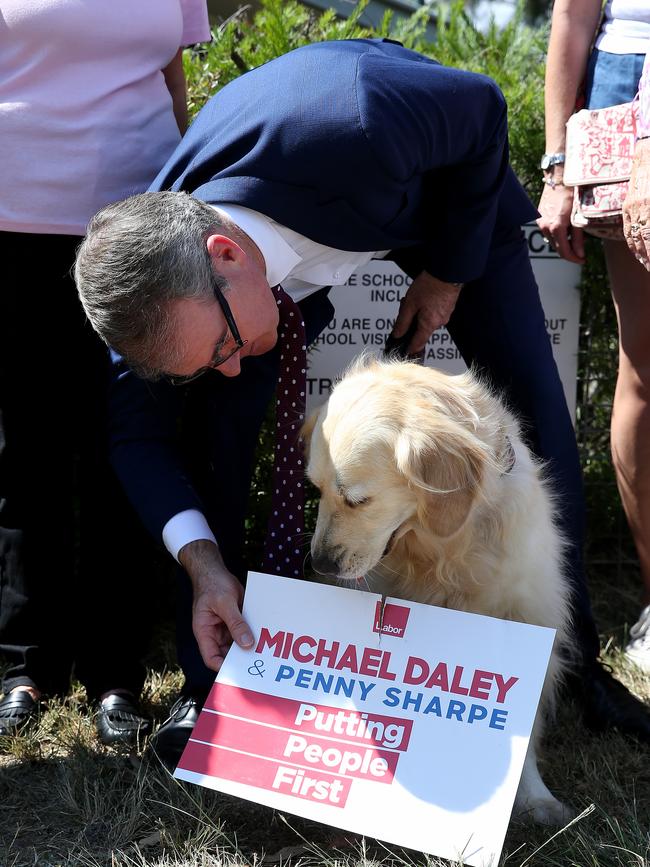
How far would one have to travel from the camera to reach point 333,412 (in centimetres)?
221

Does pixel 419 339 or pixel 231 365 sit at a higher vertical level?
pixel 231 365

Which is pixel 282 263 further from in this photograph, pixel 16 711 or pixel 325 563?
pixel 16 711

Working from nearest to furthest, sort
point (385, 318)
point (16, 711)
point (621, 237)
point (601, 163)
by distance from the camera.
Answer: point (601, 163)
point (621, 237)
point (16, 711)
point (385, 318)

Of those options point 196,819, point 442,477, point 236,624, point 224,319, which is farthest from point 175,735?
point 224,319

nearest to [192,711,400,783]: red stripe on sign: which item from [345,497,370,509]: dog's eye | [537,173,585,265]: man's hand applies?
[345,497,370,509]: dog's eye

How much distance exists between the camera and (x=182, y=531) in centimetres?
220

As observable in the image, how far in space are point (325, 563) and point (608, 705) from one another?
1052 mm

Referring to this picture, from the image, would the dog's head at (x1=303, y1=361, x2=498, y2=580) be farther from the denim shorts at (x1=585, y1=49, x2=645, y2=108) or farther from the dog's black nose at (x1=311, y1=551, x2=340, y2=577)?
the denim shorts at (x1=585, y1=49, x2=645, y2=108)

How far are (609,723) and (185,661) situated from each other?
1.25 metres

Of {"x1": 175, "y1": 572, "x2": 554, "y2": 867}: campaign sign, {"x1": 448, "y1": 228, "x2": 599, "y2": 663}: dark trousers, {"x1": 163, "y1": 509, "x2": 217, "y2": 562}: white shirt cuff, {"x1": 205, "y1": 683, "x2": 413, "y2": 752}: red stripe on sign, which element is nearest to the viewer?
{"x1": 175, "y1": 572, "x2": 554, "y2": 867}: campaign sign

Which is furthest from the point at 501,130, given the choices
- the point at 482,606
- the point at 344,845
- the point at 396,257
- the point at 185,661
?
the point at 344,845

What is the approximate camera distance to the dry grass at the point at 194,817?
6.37 ft

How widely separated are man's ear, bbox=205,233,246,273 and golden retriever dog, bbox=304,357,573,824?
45cm

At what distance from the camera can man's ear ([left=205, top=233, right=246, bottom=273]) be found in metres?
1.96
